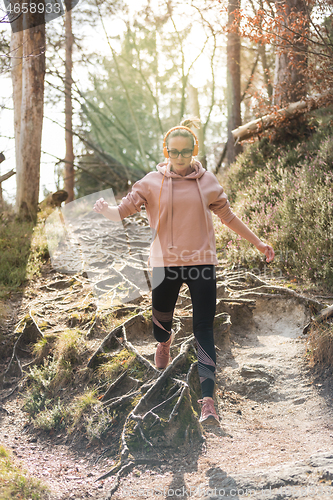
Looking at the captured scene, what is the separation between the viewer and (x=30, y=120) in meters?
9.23

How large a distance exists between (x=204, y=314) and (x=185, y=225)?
0.70 m

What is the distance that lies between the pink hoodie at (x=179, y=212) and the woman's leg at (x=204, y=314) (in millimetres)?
93

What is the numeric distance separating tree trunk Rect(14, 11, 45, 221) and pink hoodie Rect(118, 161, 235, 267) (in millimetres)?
7074

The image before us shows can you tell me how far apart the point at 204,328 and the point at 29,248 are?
5.60m

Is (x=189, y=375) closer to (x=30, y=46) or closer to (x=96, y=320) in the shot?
(x=96, y=320)

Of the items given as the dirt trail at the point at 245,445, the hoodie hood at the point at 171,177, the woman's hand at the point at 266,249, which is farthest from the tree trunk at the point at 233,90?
the hoodie hood at the point at 171,177

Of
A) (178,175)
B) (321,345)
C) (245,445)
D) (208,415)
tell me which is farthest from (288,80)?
(208,415)

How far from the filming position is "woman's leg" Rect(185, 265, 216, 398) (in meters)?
2.83

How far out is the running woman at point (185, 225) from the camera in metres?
2.86

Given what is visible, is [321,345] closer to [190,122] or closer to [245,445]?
[245,445]

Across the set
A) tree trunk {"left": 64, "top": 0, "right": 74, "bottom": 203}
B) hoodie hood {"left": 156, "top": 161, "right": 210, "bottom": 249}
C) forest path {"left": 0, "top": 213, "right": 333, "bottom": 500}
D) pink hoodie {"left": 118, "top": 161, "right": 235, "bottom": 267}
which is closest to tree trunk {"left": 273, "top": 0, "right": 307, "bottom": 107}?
forest path {"left": 0, "top": 213, "right": 333, "bottom": 500}

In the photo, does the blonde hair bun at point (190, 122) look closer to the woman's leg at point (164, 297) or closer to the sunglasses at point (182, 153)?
the sunglasses at point (182, 153)

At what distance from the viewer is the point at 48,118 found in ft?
48.1

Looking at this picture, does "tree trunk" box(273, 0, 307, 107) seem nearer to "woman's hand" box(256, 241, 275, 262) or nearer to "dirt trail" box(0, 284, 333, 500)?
"dirt trail" box(0, 284, 333, 500)
